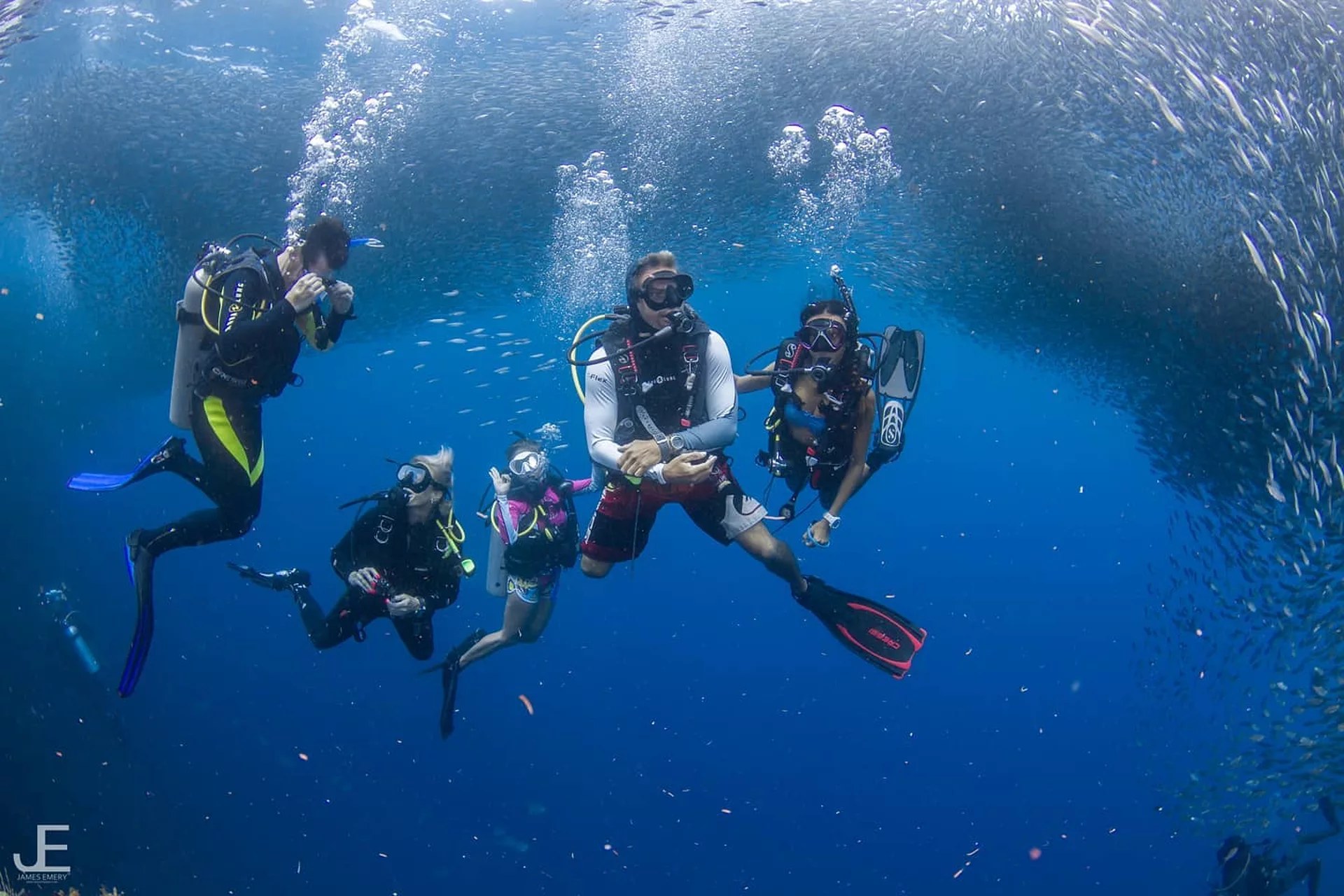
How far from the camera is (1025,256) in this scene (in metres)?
15.5

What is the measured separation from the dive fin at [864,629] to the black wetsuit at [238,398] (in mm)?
5039

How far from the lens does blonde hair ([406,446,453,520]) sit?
21.8 feet

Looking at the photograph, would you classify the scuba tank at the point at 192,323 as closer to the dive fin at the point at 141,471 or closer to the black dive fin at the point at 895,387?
the dive fin at the point at 141,471

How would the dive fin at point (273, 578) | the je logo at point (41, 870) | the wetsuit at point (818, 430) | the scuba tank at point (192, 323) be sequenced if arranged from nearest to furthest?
the scuba tank at point (192, 323) < the wetsuit at point (818, 430) < the dive fin at point (273, 578) < the je logo at point (41, 870)

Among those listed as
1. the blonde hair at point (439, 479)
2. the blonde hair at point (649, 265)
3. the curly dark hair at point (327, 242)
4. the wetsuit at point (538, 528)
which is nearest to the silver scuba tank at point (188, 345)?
the curly dark hair at point (327, 242)

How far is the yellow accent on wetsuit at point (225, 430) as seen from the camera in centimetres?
543

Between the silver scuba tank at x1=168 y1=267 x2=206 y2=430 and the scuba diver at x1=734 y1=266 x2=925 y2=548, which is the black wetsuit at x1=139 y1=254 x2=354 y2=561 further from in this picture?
the scuba diver at x1=734 y1=266 x2=925 y2=548

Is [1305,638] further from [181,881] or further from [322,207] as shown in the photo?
[181,881]

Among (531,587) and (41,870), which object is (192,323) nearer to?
(531,587)

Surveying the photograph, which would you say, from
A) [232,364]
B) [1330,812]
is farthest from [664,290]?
[1330,812]

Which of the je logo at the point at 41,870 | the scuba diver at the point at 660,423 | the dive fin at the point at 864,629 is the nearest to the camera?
the scuba diver at the point at 660,423

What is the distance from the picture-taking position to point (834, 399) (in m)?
5.83

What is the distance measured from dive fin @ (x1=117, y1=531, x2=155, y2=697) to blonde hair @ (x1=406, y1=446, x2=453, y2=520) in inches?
90.1

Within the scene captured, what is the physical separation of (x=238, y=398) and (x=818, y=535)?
518cm
